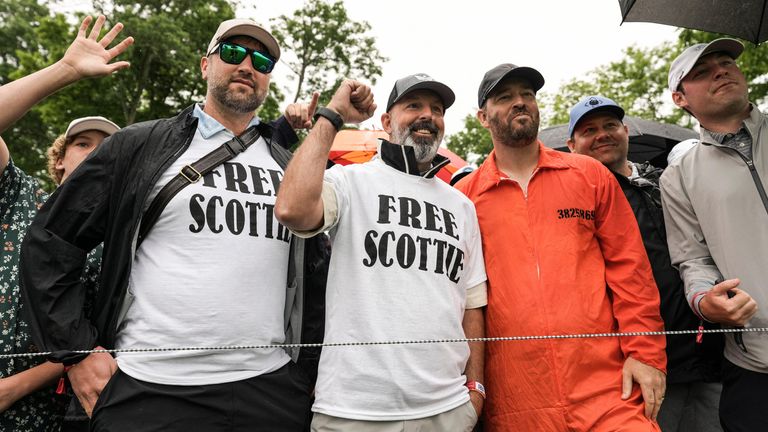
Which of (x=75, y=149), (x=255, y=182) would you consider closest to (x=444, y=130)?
(x=255, y=182)

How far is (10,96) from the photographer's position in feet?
7.69

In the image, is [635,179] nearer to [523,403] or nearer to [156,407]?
[523,403]

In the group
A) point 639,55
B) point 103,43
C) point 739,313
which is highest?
point 639,55

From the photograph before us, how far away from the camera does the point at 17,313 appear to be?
8.39 ft

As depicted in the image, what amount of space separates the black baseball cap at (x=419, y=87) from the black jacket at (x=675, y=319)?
1.61 meters

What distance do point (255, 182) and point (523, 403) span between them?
5.87ft

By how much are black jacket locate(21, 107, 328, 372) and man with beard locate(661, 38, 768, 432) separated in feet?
7.42

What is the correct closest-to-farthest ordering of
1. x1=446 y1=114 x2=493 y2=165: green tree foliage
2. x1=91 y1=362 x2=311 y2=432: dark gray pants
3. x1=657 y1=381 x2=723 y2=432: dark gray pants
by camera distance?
x1=91 y1=362 x2=311 y2=432: dark gray pants, x1=657 y1=381 x2=723 y2=432: dark gray pants, x1=446 y1=114 x2=493 y2=165: green tree foliage

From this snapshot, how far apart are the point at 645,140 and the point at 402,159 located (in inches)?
199

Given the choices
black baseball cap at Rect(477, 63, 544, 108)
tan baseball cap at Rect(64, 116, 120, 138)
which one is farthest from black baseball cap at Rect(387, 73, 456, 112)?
tan baseball cap at Rect(64, 116, 120, 138)

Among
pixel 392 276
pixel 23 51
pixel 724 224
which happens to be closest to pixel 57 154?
pixel 392 276

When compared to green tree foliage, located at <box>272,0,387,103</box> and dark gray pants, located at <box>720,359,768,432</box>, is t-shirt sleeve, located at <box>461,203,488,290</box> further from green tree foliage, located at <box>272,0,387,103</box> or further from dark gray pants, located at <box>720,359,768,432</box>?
green tree foliage, located at <box>272,0,387,103</box>

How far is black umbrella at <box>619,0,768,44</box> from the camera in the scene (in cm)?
337

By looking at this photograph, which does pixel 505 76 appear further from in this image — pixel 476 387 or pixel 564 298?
pixel 476 387
